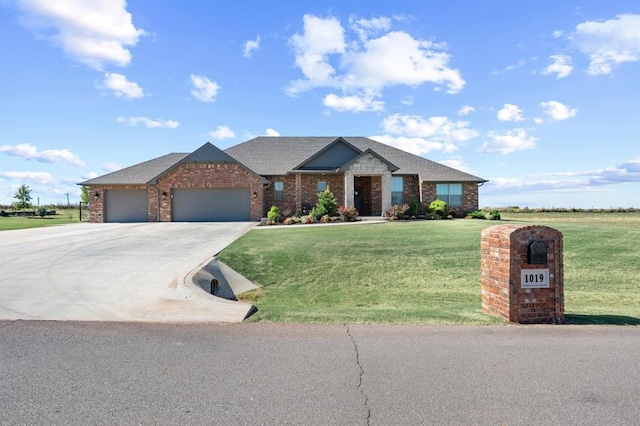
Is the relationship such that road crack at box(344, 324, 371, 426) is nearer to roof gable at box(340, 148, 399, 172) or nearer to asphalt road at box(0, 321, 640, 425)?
asphalt road at box(0, 321, 640, 425)

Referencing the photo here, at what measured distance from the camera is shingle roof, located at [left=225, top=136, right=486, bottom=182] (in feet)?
96.8

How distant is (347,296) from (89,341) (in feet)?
20.8

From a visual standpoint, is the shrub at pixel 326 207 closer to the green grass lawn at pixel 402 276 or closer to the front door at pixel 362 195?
the front door at pixel 362 195

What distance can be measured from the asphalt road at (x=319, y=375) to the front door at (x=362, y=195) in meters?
24.3

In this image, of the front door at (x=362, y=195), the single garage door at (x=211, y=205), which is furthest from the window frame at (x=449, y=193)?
the single garage door at (x=211, y=205)

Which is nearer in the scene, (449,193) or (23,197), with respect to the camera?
(449,193)

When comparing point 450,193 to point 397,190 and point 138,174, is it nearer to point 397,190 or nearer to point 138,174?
point 397,190

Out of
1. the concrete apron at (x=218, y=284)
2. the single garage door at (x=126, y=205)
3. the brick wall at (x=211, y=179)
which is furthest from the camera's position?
the single garage door at (x=126, y=205)

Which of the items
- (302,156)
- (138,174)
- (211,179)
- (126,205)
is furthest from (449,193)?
(126,205)

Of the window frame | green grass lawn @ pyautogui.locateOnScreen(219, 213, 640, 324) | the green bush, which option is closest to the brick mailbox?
green grass lawn @ pyautogui.locateOnScreen(219, 213, 640, 324)

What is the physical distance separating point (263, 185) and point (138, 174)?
10234 millimetres

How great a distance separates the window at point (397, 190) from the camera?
1158 inches

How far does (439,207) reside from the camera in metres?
27.3

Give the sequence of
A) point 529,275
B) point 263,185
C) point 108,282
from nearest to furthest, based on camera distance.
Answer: point 529,275 → point 108,282 → point 263,185
